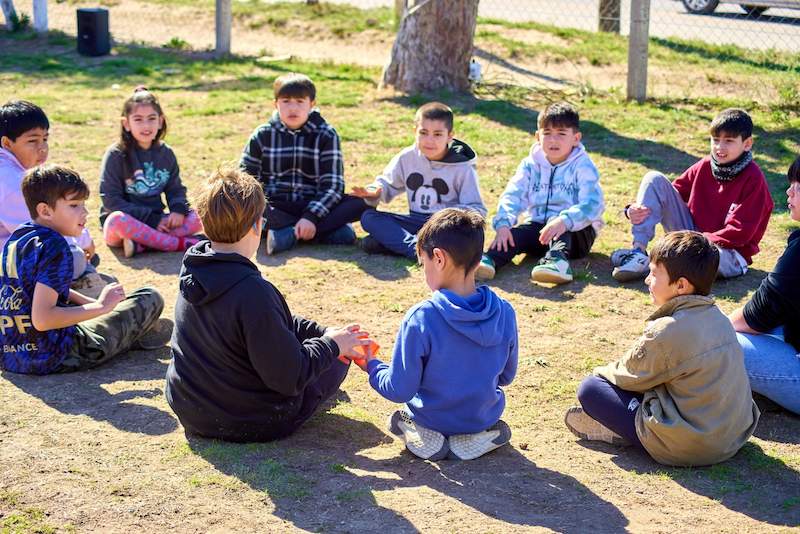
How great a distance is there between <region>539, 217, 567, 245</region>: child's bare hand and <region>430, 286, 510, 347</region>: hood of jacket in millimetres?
2620

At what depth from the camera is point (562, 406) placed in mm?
5137

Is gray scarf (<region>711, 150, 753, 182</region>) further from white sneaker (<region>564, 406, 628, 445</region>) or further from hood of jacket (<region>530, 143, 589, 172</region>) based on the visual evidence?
white sneaker (<region>564, 406, 628, 445</region>)

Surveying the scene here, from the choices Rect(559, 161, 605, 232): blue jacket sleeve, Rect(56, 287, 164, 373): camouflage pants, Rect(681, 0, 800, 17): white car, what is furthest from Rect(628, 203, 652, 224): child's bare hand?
Rect(681, 0, 800, 17): white car

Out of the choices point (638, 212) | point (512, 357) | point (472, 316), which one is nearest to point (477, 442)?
point (512, 357)

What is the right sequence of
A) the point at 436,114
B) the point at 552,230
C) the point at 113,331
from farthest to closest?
the point at 436,114 < the point at 552,230 < the point at 113,331

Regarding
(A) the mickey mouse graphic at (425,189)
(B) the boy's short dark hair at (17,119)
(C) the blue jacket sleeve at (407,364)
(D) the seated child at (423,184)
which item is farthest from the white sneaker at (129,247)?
(C) the blue jacket sleeve at (407,364)

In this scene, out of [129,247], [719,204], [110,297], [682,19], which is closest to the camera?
[110,297]

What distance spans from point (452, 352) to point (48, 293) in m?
2.05

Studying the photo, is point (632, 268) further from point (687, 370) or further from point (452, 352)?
point (452, 352)

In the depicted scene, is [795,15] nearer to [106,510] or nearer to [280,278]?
[280,278]

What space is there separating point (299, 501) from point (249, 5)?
1399 centimetres

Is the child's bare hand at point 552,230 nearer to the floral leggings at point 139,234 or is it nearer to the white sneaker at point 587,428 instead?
the white sneaker at point 587,428

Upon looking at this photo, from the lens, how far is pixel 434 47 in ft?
37.7

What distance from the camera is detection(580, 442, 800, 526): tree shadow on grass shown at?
409cm
